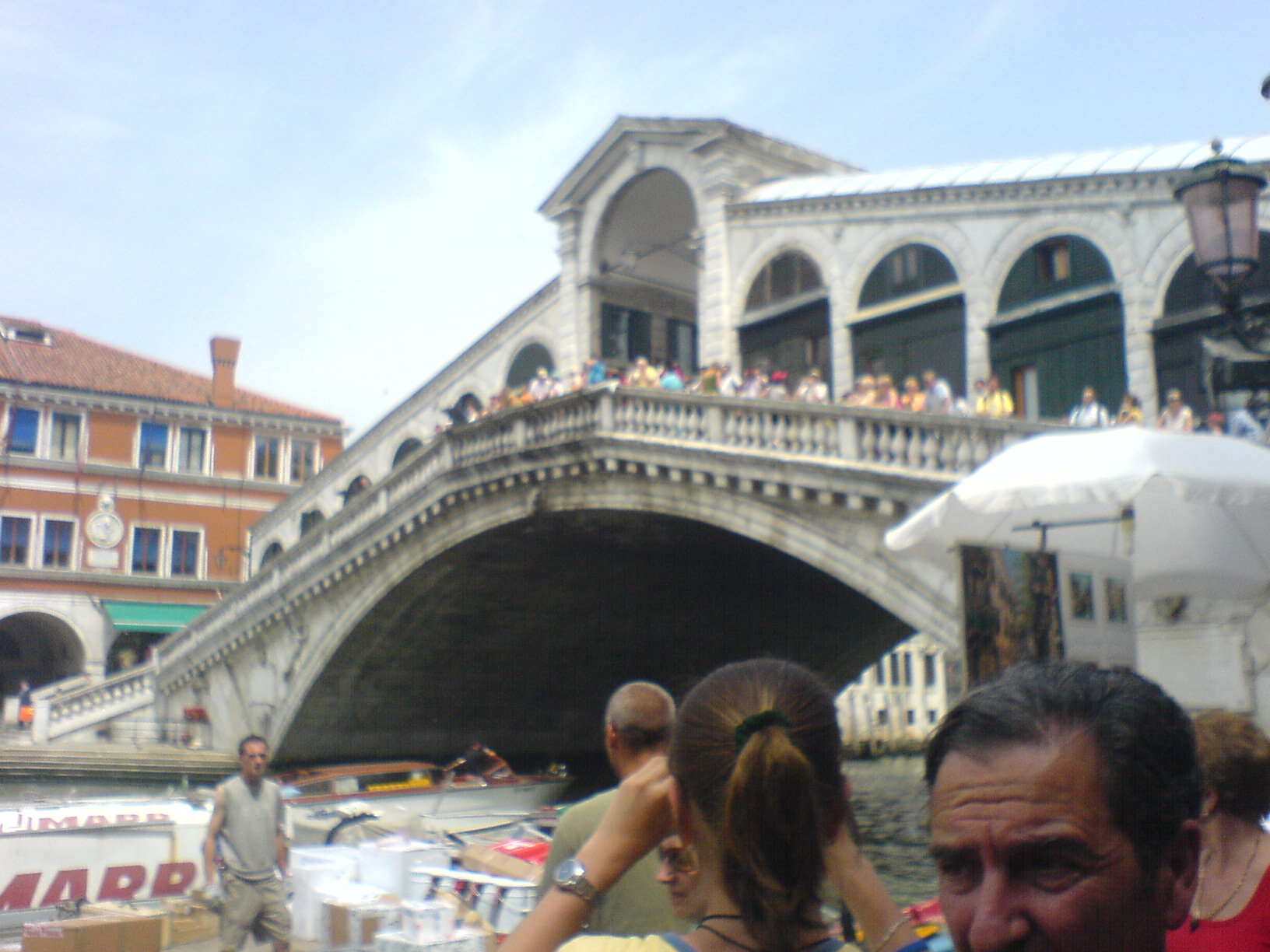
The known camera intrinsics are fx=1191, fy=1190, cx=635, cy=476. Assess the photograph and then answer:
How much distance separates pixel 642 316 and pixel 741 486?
8.44 m

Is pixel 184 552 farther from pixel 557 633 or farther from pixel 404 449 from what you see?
pixel 557 633

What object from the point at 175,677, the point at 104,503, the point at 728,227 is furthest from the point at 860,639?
the point at 104,503

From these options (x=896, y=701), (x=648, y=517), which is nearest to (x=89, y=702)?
(x=648, y=517)

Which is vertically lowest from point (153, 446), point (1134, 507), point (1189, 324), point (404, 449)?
point (1134, 507)

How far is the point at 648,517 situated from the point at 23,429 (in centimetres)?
1848

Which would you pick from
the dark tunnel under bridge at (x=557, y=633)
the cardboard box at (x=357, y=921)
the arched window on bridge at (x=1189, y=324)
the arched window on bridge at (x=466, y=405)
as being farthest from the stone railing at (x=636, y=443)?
the cardboard box at (x=357, y=921)

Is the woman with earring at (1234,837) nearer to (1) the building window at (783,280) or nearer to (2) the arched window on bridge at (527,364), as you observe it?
(1) the building window at (783,280)

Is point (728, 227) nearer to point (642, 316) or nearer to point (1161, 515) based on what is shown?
point (642, 316)

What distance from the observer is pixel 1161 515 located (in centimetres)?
645

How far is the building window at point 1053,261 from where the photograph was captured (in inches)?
537

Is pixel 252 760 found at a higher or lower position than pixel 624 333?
lower

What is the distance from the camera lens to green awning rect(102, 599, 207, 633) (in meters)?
27.8

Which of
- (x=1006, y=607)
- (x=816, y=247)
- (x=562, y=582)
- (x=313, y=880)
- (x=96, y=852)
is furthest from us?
(x=562, y=582)

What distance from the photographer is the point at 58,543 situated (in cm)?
2777
